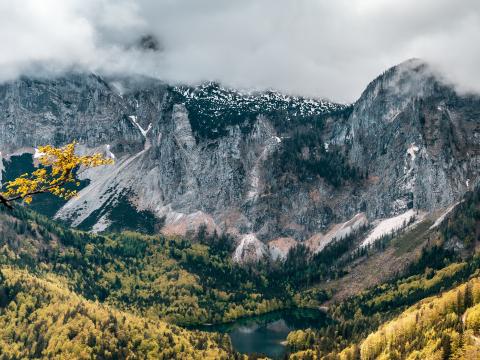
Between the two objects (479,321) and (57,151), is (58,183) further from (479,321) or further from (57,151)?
(479,321)

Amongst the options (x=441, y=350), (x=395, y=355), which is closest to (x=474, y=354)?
(x=441, y=350)

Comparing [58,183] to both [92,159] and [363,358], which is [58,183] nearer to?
[92,159]

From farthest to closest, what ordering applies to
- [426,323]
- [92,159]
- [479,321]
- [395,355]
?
[426,323] → [395,355] → [479,321] → [92,159]

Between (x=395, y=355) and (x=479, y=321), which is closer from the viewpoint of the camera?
(x=479, y=321)

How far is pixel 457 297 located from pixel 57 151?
19767cm

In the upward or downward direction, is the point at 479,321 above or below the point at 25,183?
below

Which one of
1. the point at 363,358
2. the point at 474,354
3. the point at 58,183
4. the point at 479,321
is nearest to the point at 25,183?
the point at 58,183

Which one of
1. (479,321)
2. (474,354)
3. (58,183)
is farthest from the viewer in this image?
(479,321)

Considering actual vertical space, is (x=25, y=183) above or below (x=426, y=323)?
above

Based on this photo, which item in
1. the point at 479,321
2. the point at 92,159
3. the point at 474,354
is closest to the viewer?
the point at 92,159

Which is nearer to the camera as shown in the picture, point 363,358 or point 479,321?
point 479,321

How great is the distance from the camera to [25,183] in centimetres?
2680

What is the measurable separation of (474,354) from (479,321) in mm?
17419

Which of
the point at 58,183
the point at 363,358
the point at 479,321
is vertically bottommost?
the point at 363,358
